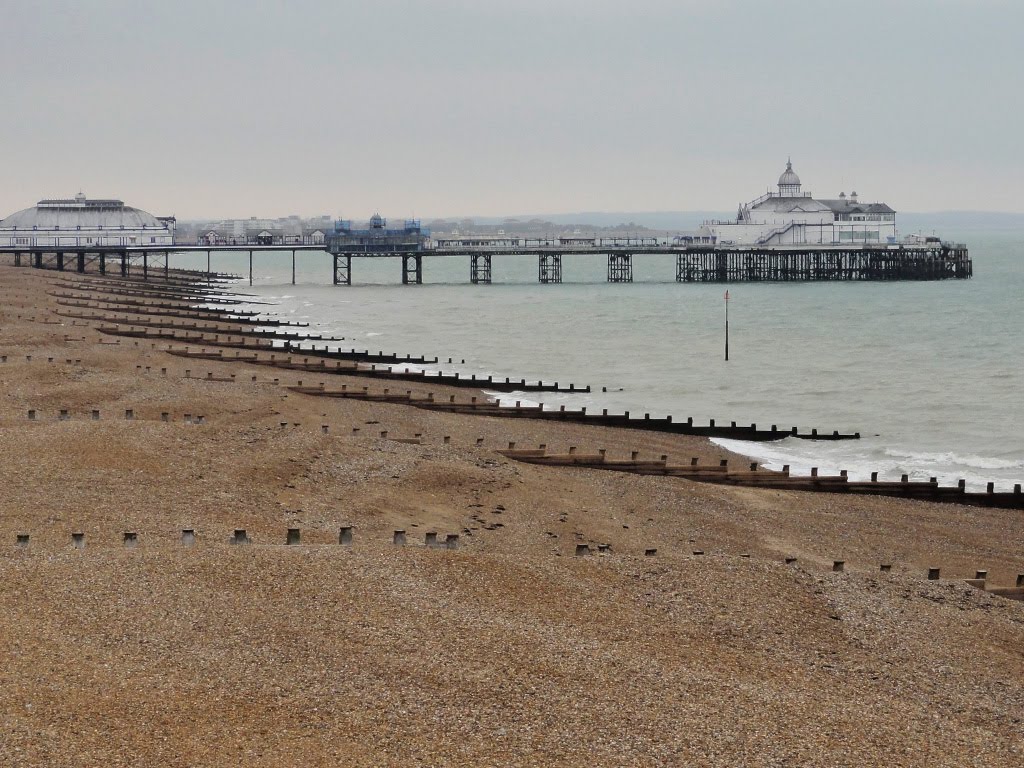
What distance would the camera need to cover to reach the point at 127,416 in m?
27.6

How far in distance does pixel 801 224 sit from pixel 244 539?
12380 centimetres

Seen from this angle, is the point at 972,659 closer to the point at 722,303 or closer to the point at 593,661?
the point at 593,661

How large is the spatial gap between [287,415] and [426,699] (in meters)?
18.4

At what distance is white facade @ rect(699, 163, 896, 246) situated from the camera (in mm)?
135250

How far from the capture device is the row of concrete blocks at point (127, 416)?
26297mm

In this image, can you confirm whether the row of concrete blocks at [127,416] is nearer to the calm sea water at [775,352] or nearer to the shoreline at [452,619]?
the shoreline at [452,619]

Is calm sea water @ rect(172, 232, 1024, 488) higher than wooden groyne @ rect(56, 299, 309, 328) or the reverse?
the reverse

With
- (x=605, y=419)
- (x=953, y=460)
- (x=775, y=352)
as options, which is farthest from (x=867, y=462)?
(x=775, y=352)

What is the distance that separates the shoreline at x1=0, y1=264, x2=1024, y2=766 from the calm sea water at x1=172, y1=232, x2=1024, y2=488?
35.7 feet

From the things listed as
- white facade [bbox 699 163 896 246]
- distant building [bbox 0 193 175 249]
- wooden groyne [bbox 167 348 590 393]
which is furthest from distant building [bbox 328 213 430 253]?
wooden groyne [bbox 167 348 590 393]

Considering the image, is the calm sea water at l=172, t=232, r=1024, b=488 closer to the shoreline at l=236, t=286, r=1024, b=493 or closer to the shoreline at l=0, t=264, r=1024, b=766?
the shoreline at l=236, t=286, r=1024, b=493

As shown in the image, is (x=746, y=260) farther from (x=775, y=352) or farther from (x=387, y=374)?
(x=387, y=374)

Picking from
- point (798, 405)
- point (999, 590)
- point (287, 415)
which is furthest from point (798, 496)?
point (798, 405)

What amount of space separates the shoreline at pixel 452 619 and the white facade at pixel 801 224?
369 ft
